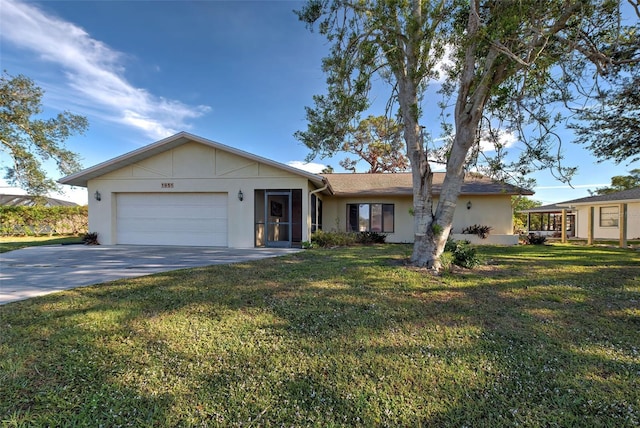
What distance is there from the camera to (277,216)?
13.7m

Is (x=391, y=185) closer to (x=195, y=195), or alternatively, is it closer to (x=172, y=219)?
(x=195, y=195)

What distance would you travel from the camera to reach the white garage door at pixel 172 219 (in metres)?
12.3

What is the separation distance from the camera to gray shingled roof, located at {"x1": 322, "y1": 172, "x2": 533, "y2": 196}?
47.0 ft

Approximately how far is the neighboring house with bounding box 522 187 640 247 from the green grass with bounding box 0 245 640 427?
1410 centimetres

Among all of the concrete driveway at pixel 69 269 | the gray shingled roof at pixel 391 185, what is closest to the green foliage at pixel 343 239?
the gray shingled roof at pixel 391 185

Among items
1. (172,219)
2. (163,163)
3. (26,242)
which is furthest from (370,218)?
(26,242)

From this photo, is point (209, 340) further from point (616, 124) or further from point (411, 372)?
point (616, 124)

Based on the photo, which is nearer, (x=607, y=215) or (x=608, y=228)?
(x=608, y=228)

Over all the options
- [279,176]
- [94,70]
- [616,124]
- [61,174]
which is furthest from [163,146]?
[616,124]

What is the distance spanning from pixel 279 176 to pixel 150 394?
9943 mm

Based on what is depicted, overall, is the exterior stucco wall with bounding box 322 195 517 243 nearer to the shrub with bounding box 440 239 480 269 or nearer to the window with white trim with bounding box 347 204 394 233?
the window with white trim with bounding box 347 204 394 233

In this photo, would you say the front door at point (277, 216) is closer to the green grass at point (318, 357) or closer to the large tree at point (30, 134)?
the green grass at point (318, 357)

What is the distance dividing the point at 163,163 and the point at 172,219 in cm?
242

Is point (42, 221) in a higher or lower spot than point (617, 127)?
lower
